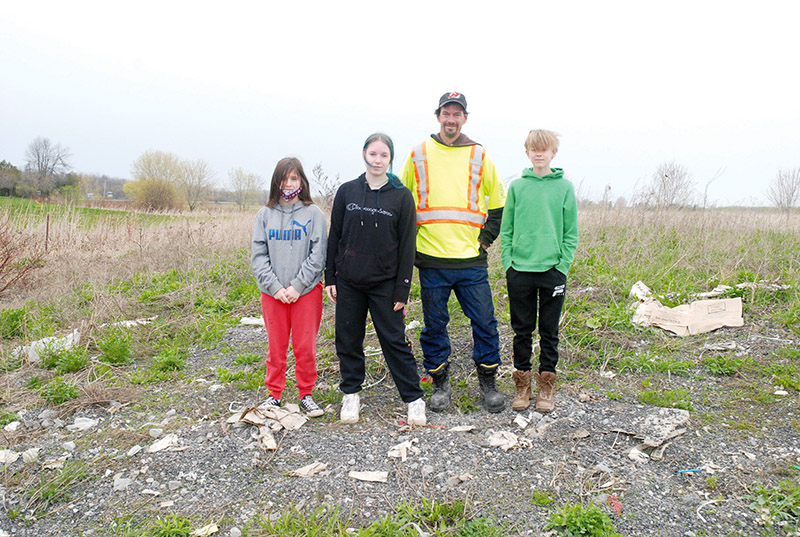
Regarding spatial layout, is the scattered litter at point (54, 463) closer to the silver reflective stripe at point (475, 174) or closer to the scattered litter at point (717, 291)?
the silver reflective stripe at point (475, 174)

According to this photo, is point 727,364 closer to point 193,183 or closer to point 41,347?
point 41,347

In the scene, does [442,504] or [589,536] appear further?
[442,504]

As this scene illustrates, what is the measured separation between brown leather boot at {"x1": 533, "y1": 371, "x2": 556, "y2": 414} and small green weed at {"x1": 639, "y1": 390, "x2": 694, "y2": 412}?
0.77 metres

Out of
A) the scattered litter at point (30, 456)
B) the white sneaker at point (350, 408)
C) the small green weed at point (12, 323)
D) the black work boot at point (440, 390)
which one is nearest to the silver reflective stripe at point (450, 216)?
the black work boot at point (440, 390)

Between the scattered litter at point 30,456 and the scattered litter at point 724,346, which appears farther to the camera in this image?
the scattered litter at point 724,346

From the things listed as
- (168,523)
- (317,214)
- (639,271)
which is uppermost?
(317,214)

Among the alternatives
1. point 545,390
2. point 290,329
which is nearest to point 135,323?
point 290,329

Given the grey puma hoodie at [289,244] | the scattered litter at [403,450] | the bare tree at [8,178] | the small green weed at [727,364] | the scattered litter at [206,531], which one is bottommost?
the scattered litter at [206,531]

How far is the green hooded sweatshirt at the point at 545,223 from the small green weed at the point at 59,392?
12.2 ft

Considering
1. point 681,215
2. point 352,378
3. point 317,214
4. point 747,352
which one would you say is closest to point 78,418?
point 352,378

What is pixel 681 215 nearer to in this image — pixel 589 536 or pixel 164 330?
pixel 589 536

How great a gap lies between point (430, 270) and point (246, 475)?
74.8 inches

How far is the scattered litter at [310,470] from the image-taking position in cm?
306

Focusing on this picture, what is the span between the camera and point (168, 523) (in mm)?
2623
